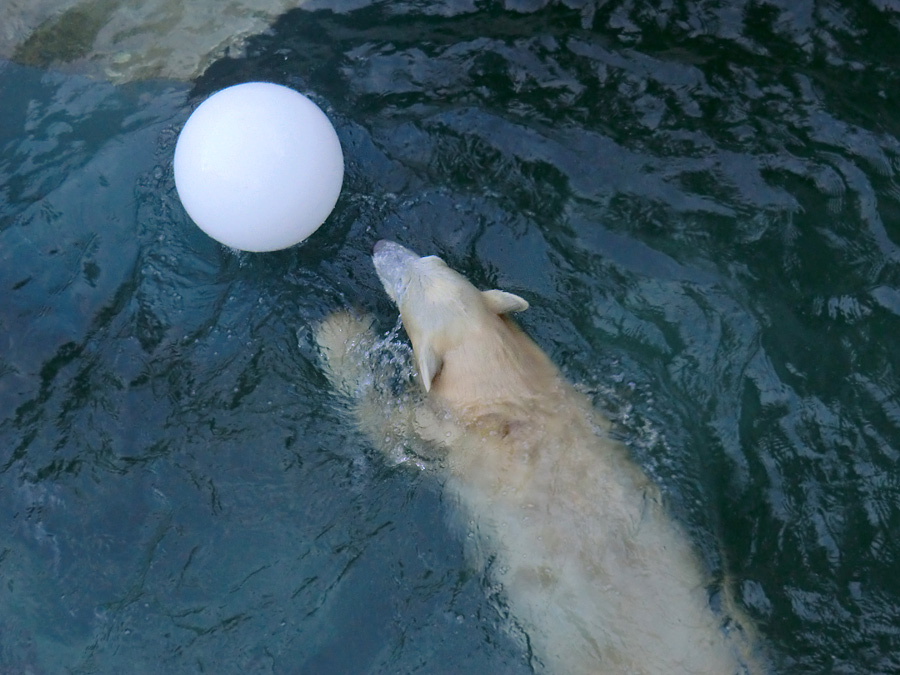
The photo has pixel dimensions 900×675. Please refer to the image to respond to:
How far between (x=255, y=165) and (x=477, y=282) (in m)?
1.88

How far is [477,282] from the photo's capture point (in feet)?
20.0

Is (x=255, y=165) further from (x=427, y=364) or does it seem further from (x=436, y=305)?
(x=427, y=364)

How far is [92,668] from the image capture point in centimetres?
464

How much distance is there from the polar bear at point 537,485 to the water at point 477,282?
171 millimetres

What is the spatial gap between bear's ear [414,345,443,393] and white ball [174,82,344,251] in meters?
1.08

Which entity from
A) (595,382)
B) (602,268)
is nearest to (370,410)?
(595,382)

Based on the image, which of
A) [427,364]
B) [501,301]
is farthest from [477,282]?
[427,364]

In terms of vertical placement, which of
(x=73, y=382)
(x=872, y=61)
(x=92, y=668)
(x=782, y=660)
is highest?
(x=872, y=61)

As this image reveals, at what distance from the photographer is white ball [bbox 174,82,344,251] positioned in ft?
16.0

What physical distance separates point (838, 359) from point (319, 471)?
10.5ft

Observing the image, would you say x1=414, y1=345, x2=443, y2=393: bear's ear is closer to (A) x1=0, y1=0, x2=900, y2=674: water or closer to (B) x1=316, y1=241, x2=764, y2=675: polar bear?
(B) x1=316, y1=241, x2=764, y2=675: polar bear

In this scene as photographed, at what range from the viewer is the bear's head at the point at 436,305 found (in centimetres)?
528

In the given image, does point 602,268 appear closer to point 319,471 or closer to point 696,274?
point 696,274

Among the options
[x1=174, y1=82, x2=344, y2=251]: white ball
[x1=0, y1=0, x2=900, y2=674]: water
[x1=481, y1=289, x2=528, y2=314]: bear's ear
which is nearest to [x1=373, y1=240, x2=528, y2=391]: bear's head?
[x1=481, y1=289, x2=528, y2=314]: bear's ear
